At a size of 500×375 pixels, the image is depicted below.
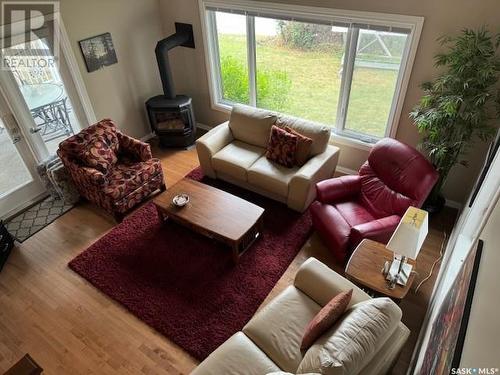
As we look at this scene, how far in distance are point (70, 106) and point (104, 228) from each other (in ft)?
5.74

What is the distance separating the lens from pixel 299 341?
7.60 ft

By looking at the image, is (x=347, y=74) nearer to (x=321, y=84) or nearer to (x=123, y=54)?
(x=321, y=84)

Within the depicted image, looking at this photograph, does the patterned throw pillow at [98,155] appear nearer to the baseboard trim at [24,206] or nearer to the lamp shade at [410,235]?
the baseboard trim at [24,206]

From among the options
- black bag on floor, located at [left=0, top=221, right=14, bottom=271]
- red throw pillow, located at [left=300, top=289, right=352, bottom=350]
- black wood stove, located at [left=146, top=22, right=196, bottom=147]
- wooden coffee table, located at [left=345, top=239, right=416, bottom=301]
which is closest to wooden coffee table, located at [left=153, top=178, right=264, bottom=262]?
wooden coffee table, located at [left=345, top=239, right=416, bottom=301]

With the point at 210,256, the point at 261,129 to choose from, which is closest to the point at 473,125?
the point at 261,129

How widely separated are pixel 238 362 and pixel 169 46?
13.8 ft

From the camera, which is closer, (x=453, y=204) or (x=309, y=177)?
(x=309, y=177)

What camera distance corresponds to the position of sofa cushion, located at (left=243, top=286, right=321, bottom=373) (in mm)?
2256

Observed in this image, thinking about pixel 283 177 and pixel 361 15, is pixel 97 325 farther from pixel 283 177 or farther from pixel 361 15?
pixel 361 15

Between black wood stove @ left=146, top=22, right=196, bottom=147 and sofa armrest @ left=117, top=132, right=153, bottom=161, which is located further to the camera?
Answer: black wood stove @ left=146, top=22, right=196, bottom=147

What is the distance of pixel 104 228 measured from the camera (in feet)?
13.1

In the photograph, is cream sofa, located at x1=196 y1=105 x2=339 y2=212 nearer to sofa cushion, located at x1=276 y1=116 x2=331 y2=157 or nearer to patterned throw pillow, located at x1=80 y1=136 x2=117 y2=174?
sofa cushion, located at x1=276 y1=116 x2=331 y2=157

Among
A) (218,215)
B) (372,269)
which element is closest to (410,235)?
(372,269)

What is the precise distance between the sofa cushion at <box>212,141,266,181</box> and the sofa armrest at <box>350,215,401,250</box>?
1.59 meters
